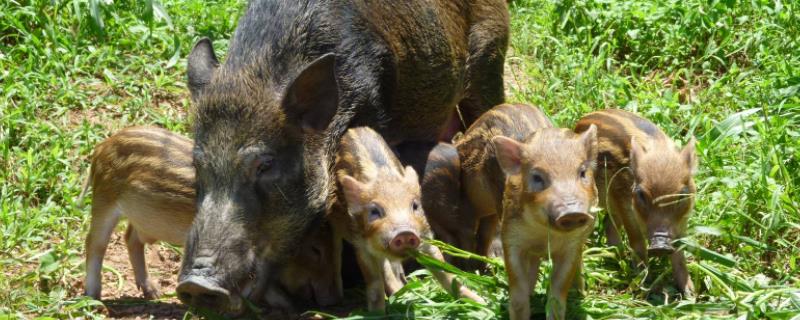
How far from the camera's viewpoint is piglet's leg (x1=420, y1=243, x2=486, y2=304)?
5.34 meters

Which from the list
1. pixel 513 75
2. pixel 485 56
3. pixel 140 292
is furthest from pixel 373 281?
pixel 513 75

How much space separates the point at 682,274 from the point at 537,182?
1.00 m

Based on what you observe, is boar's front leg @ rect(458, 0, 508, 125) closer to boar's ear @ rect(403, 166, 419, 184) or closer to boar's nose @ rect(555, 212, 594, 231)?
boar's ear @ rect(403, 166, 419, 184)

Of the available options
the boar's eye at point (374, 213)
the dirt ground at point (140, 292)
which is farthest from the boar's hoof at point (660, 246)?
the dirt ground at point (140, 292)

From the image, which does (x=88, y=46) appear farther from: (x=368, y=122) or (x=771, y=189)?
(x=771, y=189)

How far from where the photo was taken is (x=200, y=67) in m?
5.92

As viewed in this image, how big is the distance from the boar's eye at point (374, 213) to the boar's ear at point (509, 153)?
0.52 metres

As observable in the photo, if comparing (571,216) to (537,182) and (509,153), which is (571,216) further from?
(509,153)

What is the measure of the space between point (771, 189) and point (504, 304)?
4.80ft

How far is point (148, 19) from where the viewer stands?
24.7 feet

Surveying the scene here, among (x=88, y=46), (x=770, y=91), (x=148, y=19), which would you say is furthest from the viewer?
(x=88, y=46)

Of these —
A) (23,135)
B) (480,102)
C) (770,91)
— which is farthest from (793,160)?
(23,135)

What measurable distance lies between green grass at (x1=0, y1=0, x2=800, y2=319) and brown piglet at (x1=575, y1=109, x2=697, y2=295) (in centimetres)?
14

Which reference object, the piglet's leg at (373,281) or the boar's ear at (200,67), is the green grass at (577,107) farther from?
the boar's ear at (200,67)
